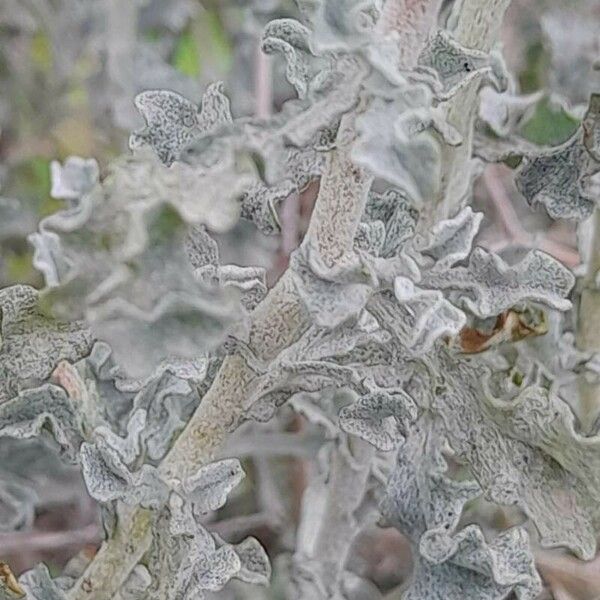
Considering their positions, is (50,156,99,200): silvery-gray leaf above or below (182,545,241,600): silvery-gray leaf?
above

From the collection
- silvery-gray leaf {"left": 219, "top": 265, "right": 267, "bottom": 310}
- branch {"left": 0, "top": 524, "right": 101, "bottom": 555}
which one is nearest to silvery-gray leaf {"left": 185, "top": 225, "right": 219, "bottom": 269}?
silvery-gray leaf {"left": 219, "top": 265, "right": 267, "bottom": 310}

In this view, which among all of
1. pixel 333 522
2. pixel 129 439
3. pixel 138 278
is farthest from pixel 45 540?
pixel 138 278

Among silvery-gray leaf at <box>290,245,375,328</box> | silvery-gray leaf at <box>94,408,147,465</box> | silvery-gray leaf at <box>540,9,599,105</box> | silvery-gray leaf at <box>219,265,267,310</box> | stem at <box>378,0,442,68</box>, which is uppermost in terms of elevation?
stem at <box>378,0,442,68</box>

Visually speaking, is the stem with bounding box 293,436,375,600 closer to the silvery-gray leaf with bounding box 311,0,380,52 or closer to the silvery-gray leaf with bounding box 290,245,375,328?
the silvery-gray leaf with bounding box 290,245,375,328

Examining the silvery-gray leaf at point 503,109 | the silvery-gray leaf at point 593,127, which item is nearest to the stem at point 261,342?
the silvery-gray leaf at point 593,127

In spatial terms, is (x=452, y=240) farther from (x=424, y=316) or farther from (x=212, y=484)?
(x=212, y=484)

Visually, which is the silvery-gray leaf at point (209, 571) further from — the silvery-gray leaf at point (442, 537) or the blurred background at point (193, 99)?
the blurred background at point (193, 99)
